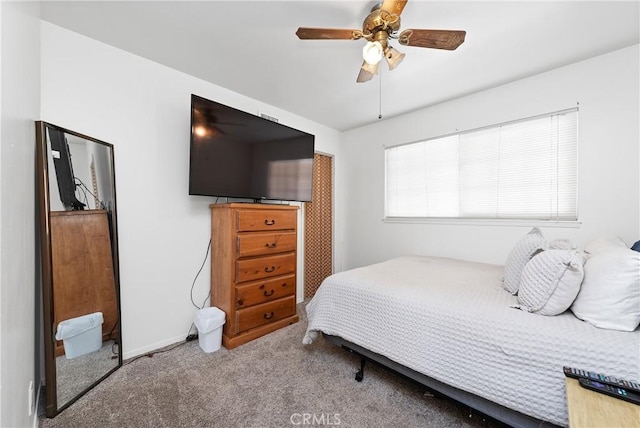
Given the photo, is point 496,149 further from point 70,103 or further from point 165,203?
point 70,103

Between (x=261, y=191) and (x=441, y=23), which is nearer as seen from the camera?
(x=441, y=23)

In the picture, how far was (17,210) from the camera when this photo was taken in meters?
1.01

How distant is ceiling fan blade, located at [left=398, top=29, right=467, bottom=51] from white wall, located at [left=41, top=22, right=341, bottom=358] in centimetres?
192

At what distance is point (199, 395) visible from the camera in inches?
63.2

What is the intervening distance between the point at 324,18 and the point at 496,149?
2.15m

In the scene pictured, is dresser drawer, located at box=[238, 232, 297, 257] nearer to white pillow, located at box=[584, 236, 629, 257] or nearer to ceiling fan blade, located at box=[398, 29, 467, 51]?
ceiling fan blade, located at box=[398, 29, 467, 51]

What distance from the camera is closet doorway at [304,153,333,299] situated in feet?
11.6

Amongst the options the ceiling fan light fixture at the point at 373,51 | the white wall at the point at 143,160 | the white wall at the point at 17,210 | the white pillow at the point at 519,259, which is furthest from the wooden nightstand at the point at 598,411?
the white wall at the point at 143,160

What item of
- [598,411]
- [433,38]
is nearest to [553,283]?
[598,411]

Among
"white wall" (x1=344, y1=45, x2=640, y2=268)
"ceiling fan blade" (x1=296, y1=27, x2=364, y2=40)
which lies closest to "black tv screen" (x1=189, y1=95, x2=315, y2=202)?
"ceiling fan blade" (x1=296, y1=27, x2=364, y2=40)

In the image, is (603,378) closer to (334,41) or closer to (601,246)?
(601,246)

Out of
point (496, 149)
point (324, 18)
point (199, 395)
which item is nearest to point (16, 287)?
point (199, 395)

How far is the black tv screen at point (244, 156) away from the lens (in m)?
2.11

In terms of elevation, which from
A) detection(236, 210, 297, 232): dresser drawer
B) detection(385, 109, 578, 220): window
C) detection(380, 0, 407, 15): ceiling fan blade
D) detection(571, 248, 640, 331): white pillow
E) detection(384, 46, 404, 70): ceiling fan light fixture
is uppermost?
detection(380, 0, 407, 15): ceiling fan blade
